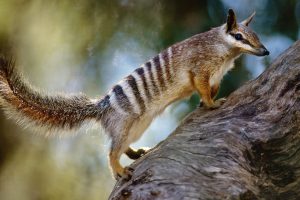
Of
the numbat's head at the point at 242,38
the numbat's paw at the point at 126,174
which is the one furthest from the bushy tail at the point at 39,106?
the numbat's head at the point at 242,38

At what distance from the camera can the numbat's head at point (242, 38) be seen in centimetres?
352

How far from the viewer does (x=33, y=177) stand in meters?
5.16

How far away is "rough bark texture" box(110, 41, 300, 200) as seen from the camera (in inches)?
104

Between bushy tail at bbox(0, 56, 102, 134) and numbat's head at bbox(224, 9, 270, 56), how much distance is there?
956 mm

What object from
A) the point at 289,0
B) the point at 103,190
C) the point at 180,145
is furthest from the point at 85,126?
the point at 289,0

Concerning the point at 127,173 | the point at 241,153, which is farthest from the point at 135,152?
the point at 241,153

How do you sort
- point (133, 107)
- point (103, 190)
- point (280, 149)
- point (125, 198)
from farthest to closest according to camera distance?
point (103, 190), point (133, 107), point (280, 149), point (125, 198)

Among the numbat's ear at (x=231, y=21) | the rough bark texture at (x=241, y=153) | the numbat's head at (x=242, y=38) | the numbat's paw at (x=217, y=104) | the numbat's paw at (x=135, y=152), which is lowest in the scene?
the rough bark texture at (x=241, y=153)

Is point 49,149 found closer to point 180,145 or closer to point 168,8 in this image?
point 168,8

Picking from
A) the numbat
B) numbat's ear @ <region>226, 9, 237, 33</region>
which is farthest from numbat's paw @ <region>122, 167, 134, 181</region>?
numbat's ear @ <region>226, 9, 237, 33</region>

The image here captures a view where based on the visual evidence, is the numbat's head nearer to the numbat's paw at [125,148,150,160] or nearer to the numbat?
the numbat

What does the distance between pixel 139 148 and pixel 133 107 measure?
327 mm

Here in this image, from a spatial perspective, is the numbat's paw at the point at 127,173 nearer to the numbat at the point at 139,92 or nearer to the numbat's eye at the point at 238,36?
the numbat at the point at 139,92

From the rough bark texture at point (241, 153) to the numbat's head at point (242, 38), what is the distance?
0.40m
